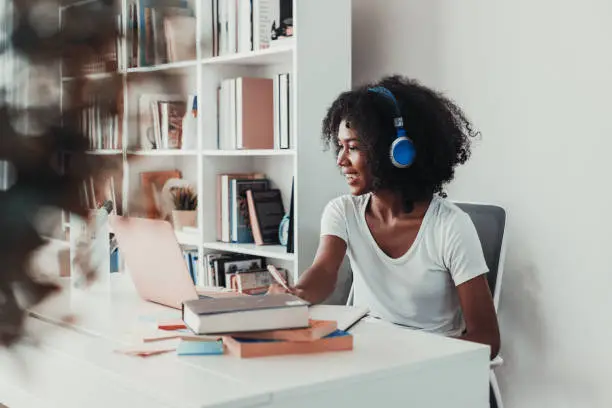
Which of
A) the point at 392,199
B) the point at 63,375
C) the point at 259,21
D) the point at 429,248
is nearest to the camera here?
the point at 63,375

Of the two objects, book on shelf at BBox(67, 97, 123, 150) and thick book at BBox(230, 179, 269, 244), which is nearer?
book on shelf at BBox(67, 97, 123, 150)

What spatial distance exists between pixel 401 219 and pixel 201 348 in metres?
0.97

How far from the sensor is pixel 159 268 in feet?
6.18

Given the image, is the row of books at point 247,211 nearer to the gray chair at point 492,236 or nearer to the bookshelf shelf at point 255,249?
the bookshelf shelf at point 255,249

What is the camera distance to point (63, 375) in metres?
1.38

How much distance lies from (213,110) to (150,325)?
162cm

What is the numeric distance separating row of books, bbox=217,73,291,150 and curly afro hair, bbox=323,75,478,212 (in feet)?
2.42

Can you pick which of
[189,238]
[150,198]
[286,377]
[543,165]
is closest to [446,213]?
[543,165]

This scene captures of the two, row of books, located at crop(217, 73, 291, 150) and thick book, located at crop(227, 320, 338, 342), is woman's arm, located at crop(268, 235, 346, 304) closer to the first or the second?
thick book, located at crop(227, 320, 338, 342)

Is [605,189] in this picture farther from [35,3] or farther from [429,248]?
[35,3]

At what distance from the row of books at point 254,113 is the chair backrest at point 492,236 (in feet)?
2.95

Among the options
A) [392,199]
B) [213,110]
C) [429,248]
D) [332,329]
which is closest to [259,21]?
[213,110]

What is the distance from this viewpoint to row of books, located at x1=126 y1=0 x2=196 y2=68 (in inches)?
13.3

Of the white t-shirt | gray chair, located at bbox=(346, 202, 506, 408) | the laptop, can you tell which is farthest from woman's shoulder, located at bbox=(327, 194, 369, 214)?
the laptop
